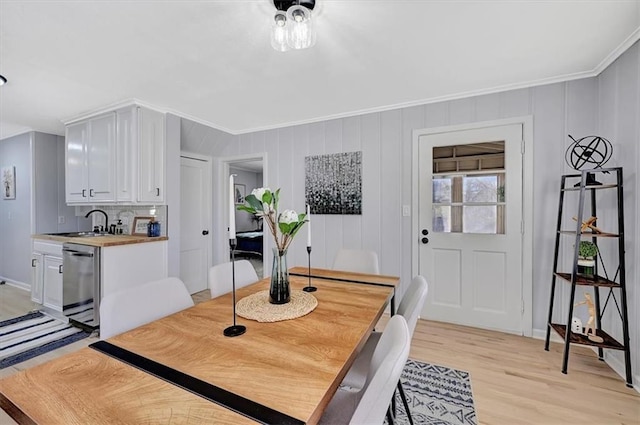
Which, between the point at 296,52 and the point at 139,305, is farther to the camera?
the point at 296,52

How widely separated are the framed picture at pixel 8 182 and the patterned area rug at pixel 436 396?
583 centimetres

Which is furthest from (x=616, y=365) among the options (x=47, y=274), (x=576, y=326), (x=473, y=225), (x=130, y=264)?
(x=47, y=274)

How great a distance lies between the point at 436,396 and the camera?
180 cm

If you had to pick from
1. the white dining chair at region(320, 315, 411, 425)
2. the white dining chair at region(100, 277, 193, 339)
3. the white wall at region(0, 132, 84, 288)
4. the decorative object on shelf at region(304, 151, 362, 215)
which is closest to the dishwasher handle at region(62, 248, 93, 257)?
the white wall at region(0, 132, 84, 288)

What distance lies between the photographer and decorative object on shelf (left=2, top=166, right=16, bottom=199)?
4215 millimetres

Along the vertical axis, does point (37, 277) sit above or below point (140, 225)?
below

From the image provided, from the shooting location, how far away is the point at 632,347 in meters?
1.88

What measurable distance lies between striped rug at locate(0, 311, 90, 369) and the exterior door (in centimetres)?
351

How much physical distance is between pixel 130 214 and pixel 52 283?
3.39ft

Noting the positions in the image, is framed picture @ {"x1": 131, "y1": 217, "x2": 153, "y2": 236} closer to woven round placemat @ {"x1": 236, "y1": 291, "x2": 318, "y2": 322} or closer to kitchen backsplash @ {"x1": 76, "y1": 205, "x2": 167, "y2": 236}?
kitchen backsplash @ {"x1": 76, "y1": 205, "x2": 167, "y2": 236}

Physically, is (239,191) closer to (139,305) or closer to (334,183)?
(334,183)

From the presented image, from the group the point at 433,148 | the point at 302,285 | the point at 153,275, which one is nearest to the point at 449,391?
the point at 302,285

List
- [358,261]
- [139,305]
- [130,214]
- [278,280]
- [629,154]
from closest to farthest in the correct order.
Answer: [139,305]
[278,280]
[629,154]
[358,261]
[130,214]

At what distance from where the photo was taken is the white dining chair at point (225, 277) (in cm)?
175
